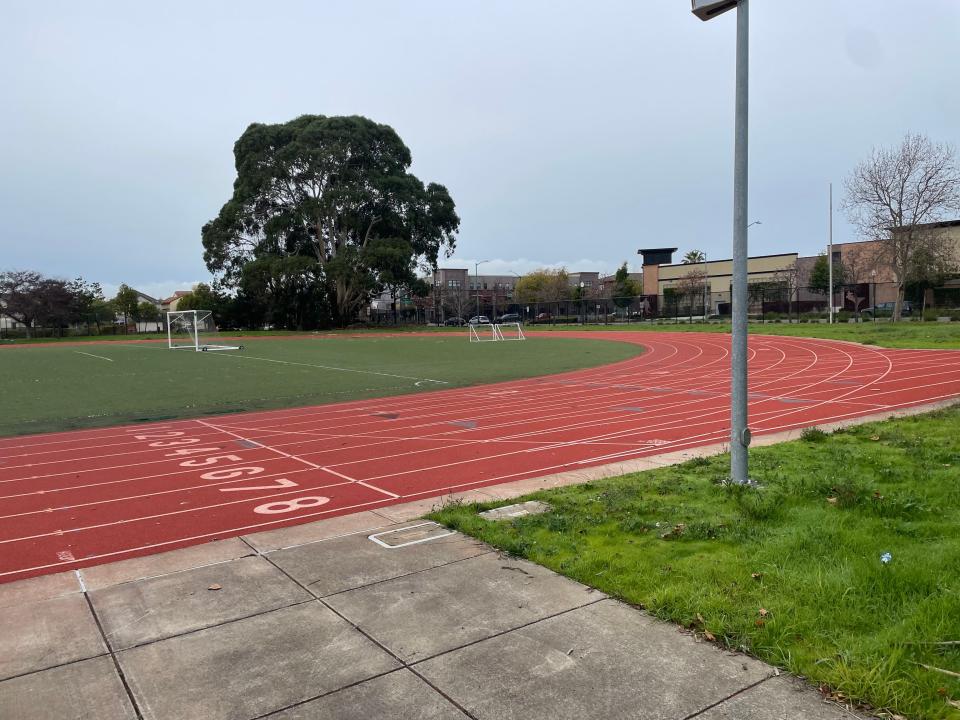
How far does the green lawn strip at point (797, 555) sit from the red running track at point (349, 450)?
1.98m

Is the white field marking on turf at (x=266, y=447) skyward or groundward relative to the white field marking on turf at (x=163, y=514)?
groundward

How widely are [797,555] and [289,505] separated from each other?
476cm

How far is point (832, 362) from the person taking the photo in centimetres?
2092

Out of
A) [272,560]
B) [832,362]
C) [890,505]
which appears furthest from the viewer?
[832,362]

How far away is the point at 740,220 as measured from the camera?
635 cm

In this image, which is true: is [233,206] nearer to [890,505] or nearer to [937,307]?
[937,307]

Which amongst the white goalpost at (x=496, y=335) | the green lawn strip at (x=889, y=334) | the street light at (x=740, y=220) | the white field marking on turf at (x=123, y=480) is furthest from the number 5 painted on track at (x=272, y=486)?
the white goalpost at (x=496, y=335)

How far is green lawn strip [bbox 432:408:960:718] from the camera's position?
3.28 metres

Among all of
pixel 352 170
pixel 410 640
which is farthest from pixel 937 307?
pixel 410 640

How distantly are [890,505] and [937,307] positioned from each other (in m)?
49.2

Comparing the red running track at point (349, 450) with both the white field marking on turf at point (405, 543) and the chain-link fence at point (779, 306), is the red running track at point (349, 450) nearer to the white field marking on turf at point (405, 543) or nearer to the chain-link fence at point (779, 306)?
the white field marking on turf at point (405, 543)

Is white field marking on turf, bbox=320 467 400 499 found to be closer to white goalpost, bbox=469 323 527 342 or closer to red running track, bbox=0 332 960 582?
red running track, bbox=0 332 960 582

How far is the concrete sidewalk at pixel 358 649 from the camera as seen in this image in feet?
10.1

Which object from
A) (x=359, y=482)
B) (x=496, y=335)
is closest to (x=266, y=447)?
(x=359, y=482)
